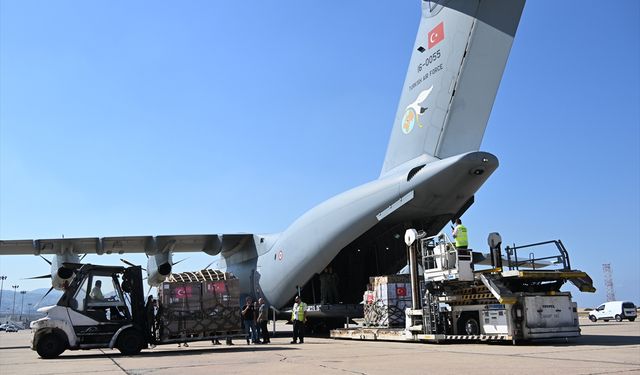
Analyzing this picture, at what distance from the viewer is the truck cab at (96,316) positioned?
11.2m

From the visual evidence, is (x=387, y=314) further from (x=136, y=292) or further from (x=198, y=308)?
(x=136, y=292)

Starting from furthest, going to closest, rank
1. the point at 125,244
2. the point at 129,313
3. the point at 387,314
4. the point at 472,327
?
1. the point at 125,244
2. the point at 387,314
3. the point at 472,327
4. the point at 129,313

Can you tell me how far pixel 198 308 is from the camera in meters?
13.3

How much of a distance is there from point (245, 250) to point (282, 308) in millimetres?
4404

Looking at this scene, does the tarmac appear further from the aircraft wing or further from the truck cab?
the aircraft wing

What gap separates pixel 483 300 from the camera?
11906mm

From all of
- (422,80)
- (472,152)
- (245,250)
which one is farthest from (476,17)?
(245,250)

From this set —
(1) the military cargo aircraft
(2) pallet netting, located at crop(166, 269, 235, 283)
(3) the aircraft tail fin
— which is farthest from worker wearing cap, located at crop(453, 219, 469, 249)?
(2) pallet netting, located at crop(166, 269, 235, 283)

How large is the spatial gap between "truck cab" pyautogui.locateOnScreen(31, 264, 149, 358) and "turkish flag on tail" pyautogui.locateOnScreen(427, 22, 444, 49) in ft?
30.1

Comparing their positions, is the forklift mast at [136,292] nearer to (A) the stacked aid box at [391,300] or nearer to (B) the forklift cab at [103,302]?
(B) the forklift cab at [103,302]

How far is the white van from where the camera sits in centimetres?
3209

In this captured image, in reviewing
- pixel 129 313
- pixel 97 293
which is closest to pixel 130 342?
pixel 129 313

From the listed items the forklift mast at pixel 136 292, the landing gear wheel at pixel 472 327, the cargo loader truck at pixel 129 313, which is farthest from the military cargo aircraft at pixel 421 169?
the landing gear wheel at pixel 472 327

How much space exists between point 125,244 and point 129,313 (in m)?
11.4
